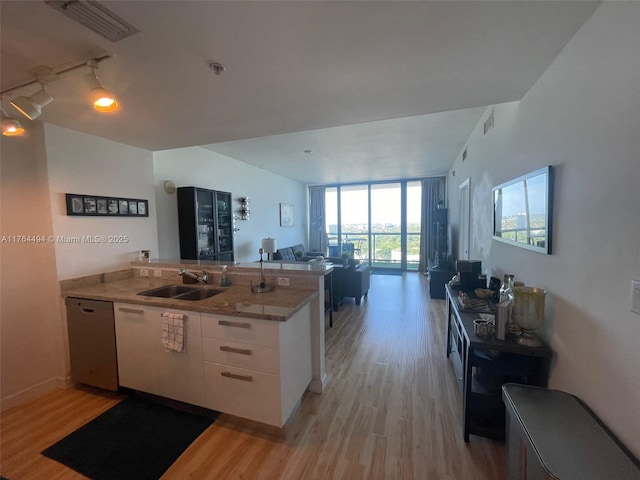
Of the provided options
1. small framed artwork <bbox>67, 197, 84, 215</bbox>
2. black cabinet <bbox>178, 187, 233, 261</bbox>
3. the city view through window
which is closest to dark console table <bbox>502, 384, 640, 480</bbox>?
small framed artwork <bbox>67, 197, 84, 215</bbox>

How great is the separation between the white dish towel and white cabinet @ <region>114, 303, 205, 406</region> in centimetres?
3

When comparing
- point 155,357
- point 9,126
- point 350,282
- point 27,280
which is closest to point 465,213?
point 350,282

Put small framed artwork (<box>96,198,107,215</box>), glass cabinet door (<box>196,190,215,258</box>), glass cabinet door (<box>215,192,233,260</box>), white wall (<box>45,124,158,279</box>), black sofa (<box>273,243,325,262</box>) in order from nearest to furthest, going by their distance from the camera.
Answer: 1. white wall (<box>45,124,158,279</box>)
2. small framed artwork (<box>96,198,107,215</box>)
3. glass cabinet door (<box>196,190,215,258</box>)
4. glass cabinet door (<box>215,192,233,260</box>)
5. black sofa (<box>273,243,325,262</box>)

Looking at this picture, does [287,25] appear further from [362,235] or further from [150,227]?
[362,235]

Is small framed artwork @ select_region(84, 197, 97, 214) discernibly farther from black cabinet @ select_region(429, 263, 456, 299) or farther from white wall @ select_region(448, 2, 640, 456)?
black cabinet @ select_region(429, 263, 456, 299)

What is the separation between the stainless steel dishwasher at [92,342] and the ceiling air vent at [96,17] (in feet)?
6.08

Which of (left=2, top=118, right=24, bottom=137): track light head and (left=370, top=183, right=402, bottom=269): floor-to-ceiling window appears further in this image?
(left=370, top=183, right=402, bottom=269): floor-to-ceiling window

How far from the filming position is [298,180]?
7.64 metres

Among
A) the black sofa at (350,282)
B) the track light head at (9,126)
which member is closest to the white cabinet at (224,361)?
the track light head at (9,126)

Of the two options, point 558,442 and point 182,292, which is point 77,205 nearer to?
point 182,292

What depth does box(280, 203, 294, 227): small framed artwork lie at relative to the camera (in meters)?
6.88

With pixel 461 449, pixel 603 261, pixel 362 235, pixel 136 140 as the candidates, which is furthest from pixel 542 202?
pixel 362 235

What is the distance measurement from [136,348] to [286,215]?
17.5ft

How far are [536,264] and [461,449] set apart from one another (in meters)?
1.29
